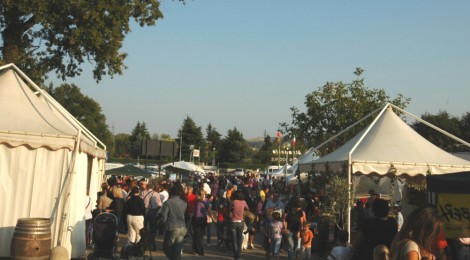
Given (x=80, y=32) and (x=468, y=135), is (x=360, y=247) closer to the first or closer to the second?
(x=80, y=32)

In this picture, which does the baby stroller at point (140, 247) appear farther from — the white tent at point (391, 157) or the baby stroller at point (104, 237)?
the white tent at point (391, 157)

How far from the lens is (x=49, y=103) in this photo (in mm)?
14172

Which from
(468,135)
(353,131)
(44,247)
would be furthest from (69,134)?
(468,135)

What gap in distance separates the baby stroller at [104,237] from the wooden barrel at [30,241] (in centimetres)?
127

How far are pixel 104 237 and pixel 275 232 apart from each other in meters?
3.81

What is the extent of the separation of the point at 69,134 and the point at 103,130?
90402 mm

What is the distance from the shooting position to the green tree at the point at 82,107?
97.6m

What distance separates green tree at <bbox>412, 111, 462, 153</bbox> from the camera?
178 feet

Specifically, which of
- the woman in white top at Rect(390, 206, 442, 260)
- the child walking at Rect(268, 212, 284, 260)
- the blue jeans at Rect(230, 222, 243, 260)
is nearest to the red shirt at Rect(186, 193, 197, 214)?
the blue jeans at Rect(230, 222, 243, 260)

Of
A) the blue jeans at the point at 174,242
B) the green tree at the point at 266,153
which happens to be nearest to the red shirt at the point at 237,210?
the blue jeans at the point at 174,242

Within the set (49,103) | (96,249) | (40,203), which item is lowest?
(96,249)

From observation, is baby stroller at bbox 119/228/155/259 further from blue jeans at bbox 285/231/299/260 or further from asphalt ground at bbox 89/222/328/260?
blue jeans at bbox 285/231/299/260

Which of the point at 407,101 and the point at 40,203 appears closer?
the point at 40,203

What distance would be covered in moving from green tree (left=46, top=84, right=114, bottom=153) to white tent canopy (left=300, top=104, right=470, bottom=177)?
85.0 meters
